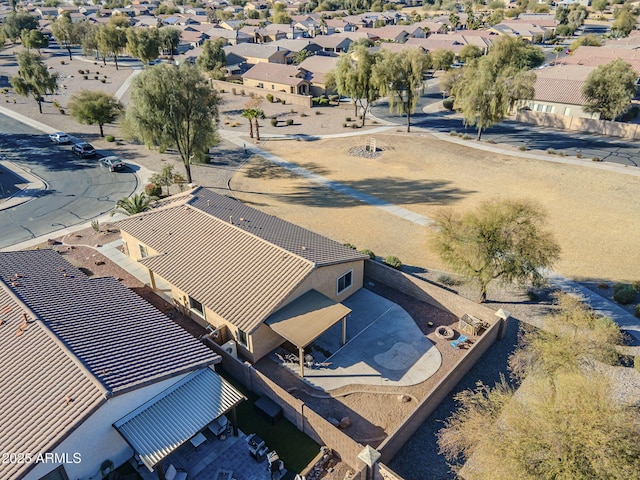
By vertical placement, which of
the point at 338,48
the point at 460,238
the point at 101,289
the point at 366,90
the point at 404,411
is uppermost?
the point at 338,48

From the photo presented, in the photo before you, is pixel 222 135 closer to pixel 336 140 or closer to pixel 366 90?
pixel 336 140

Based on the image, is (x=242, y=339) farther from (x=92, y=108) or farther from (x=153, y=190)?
(x=92, y=108)

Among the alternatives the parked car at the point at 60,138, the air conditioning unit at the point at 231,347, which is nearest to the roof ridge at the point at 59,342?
the air conditioning unit at the point at 231,347

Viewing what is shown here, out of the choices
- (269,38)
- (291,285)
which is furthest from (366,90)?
(269,38)

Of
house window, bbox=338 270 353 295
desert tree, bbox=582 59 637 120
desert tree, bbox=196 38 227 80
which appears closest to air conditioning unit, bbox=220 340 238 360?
house window, bbox=338 270 353 295

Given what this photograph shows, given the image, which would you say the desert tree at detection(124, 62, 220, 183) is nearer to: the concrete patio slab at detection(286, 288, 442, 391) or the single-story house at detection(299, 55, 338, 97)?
the concrete patio slab at detection(286, 288, 442, 391)

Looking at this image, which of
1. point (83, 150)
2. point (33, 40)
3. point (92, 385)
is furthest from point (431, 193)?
point (33, 40)
